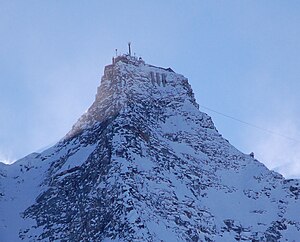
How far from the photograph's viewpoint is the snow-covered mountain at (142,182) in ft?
261

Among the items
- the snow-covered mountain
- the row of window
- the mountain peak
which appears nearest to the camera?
the snow-covered mountain

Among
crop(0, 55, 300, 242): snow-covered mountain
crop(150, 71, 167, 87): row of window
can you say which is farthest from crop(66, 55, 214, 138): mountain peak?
crop(0, 55, 300, 242): snow-covered mountain

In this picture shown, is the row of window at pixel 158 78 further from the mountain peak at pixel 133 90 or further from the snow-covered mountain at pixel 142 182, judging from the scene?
the snow-covered mountain at pixel 142 182

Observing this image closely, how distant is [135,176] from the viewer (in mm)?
82500

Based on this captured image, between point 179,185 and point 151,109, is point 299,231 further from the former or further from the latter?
point 151,109

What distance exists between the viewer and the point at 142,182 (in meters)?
82.3

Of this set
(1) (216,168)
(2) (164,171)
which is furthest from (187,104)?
(2) (164,171)

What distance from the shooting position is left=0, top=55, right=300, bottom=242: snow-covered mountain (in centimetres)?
7962

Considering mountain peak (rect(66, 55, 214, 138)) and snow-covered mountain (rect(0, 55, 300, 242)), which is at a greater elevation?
mountain peak (rect(66, 55, 214, 138))

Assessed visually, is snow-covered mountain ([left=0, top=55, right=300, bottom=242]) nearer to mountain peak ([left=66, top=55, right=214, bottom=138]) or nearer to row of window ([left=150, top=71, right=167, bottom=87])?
mountain peak ([left=66, top=55, right=214, bottom=138])

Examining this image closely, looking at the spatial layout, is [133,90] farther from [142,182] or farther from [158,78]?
[142,182]

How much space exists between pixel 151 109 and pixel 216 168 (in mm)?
12821

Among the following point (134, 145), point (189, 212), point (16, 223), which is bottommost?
point (16, 223)

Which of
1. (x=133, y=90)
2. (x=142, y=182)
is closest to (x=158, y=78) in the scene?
(x=133, y=90)
